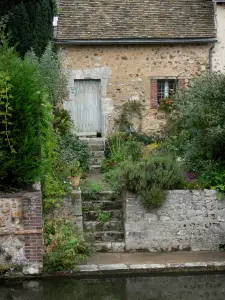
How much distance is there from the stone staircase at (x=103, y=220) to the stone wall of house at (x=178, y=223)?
1.00 feet

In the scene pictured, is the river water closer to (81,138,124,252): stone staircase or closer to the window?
(81,138,124,252): stone staircase

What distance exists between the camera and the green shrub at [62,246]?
8773 millimetres

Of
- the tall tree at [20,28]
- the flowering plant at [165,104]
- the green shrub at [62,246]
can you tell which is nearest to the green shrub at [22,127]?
the green shrub at [62,246]

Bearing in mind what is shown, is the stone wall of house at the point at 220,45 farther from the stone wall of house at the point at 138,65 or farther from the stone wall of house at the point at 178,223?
the stone wall of house at the point at 178,223

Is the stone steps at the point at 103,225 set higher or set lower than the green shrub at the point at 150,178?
lower

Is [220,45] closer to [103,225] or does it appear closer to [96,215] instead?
[96,215]

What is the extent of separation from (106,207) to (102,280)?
7.87 feet

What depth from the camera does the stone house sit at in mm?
16953

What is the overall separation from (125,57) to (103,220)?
26.3 feet

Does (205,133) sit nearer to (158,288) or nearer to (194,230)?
(194,230)

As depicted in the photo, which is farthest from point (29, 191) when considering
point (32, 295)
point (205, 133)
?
point (205, 133)

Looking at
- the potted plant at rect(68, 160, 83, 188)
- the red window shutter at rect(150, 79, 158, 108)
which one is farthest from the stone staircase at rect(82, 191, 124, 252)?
the red window shutter at rect(150, 79, 158, 108)

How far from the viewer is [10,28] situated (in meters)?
15.4

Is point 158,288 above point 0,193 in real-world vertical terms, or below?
below
